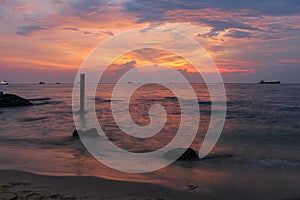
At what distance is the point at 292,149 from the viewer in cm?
1273

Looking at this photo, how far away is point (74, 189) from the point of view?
20.4 feet

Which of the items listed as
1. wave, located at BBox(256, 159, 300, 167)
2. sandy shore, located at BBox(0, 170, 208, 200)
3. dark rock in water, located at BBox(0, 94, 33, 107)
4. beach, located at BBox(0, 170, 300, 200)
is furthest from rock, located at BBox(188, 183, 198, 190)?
dark rock in water, located at BBox(0, 94, 33, 107)

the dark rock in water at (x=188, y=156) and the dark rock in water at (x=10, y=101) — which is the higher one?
the dark rock in water at (x=10, y=101)

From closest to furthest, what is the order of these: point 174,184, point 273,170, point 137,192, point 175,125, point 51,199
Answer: point 51,199 → point 137,192 → point 174,184 → point 273,170 → point 175,125

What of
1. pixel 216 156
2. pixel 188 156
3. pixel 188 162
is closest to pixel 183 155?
pixel 188 156

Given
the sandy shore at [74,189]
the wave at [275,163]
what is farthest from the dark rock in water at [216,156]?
the sandy shore at [74,189]

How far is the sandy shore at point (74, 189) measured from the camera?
5.78 metres

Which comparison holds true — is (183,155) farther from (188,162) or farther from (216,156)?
(216,156)

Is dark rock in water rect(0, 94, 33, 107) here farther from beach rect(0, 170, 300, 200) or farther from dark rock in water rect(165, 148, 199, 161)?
beach rect(0, 170, 300, 200)

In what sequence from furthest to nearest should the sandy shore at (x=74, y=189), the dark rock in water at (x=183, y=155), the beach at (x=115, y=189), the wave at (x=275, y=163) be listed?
the dark rock in water at (x=183, y=155) < the wave at (x=275, y=163) < the beach at (x=115, y=189) < the sandy shore at (x=74, y=189)

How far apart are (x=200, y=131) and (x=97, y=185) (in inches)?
475

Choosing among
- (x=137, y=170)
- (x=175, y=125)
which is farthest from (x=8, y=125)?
(x=137, y=170)

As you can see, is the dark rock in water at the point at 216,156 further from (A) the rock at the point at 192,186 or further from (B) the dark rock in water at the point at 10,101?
(B) the dark rock in water at the point at 10,101

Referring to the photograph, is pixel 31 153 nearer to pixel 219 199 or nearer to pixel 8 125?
pixel 219 199
